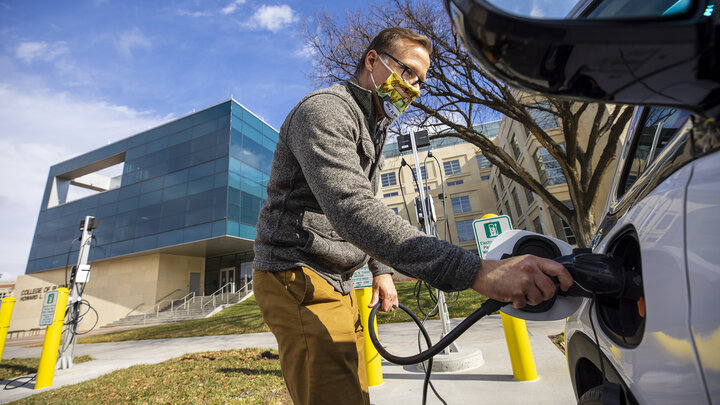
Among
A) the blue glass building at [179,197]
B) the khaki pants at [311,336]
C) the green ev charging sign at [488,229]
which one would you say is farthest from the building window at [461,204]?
the khaki pants at [311,336]

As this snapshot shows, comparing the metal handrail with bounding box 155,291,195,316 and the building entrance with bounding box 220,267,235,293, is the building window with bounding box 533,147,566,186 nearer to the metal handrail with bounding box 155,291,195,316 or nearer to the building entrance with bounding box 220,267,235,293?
the building entrance with bounding box 220,267,235,293

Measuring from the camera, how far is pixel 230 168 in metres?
23.0

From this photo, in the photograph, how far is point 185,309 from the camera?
2231 cm

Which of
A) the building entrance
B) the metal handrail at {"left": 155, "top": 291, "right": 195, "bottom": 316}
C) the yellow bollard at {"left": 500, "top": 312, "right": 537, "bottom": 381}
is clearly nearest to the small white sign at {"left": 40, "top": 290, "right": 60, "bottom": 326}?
the yellow bollard at {"left": 500, "top": 312, "right": 537, "bottom": 381}

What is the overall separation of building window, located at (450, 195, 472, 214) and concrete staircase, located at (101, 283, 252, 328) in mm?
23969

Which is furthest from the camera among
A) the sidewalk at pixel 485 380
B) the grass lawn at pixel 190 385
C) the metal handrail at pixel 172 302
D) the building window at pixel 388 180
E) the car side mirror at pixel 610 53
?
the building window at pixel 388 180

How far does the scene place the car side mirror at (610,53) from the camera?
0.55 metres

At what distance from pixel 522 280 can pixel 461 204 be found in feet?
130

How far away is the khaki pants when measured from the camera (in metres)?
1.22

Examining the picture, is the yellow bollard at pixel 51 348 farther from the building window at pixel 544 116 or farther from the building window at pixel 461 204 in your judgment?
the building window at pixel 461 204

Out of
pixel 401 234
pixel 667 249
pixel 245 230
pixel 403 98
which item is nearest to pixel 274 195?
pixel 401 234

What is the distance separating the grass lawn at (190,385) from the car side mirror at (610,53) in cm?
386

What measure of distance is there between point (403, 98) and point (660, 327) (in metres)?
1.38

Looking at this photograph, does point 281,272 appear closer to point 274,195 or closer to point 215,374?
point 274,195
